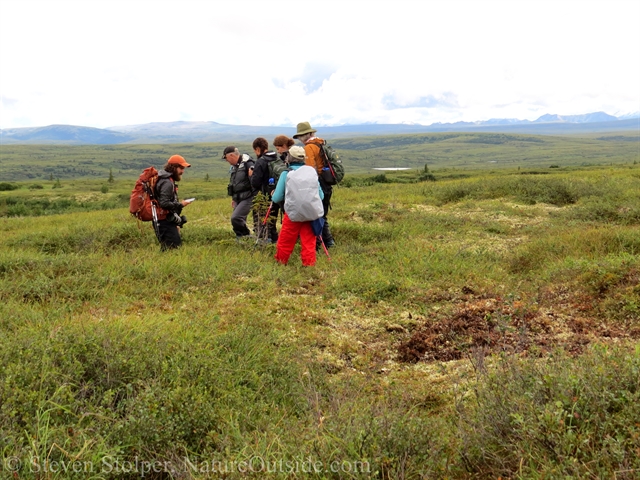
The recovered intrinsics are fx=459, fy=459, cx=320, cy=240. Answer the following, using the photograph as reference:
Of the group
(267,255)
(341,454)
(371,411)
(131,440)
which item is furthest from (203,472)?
(267,255)

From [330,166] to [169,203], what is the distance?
128 inches

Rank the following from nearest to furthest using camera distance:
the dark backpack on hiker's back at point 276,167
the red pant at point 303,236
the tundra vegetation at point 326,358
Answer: the tundra vegetation at point 326,358, the red pant at point 303,236, the dark backpack on hiker's back at point 276,167

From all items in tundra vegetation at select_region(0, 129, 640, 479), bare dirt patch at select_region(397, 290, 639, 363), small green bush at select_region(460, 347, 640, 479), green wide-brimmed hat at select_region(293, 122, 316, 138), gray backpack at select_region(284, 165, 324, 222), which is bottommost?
bare dirt patch at select_region(397, 290, 639, 363)

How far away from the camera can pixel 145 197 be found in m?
8.80

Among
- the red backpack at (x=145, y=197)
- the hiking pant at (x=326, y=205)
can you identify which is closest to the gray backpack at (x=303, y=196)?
the hiking pant at (x=326, y=205)

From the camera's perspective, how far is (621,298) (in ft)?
19.3

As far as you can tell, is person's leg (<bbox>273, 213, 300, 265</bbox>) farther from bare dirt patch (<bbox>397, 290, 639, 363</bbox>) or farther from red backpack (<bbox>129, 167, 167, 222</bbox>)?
bare dirt patch (<bbox>397, 290, 639, 363</bbox>)

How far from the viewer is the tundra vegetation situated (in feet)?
8.93

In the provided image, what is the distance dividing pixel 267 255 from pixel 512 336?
17.2ft

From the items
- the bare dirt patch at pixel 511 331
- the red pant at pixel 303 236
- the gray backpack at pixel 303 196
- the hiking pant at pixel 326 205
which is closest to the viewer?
the bare dirt patch at pixel 511 331

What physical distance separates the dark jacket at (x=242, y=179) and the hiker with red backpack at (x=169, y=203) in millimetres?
1277

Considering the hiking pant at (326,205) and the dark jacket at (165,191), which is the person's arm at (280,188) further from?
the dark jacket at (165,191)

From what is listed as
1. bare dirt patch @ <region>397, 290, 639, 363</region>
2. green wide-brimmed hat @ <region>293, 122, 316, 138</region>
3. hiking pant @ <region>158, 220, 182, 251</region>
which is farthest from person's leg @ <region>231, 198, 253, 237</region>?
bare dirt patch @ <region>397, 290, 639, 363</region>

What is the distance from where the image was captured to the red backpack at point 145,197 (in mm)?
8711
